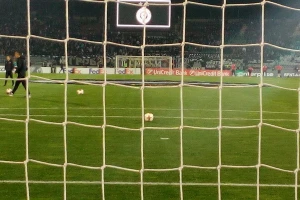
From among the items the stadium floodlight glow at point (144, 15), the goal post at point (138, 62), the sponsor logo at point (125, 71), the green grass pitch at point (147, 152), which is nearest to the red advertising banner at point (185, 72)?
the goal post at point (138, 62)

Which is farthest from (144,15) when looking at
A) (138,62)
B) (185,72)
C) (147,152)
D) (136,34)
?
(136,34)

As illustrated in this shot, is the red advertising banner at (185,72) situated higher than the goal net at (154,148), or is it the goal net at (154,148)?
the red advertising banner at (185,72)

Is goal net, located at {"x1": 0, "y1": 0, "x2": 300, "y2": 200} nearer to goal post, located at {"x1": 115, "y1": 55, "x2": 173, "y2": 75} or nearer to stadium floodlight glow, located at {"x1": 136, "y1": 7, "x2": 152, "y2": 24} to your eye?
stadium floodlight glow, located at {"x1": 136, "y1": 7, "x2": 152, "y2": 24}

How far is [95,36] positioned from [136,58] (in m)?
2.54

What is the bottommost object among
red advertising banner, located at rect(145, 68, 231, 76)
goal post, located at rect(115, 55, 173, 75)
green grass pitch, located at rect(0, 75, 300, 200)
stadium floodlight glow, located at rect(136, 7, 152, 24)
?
green grass pitch, located at rect(0, 75, 300, 200)

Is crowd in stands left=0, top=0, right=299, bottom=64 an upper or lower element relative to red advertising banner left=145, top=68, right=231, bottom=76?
upper

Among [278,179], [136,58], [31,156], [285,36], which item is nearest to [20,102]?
[31,156]

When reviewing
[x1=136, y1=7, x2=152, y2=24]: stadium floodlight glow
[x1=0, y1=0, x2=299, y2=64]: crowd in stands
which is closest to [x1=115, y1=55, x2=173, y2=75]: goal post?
[x1=0, y1=0, x2=299, y2=64]: crowd in stands

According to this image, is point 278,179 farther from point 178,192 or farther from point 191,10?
point 191,10

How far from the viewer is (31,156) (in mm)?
6613

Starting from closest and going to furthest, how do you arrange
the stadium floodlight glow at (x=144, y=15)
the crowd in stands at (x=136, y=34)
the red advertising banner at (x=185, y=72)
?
the stadium floodlight glow at (x=144, y=15)
the crowd in stands at (x=136, y=34)
the red advertising banner at (x=185, y=72)

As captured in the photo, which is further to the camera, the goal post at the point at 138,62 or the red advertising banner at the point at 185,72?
the red advertising banner at the point at 185,72

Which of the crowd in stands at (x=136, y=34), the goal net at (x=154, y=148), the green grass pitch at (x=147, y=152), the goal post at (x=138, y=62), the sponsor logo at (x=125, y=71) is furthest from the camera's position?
the sponsor logo at (x=125, y=71)

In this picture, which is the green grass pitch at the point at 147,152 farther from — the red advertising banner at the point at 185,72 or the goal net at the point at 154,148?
the red advertising banner at the point at 185,72
